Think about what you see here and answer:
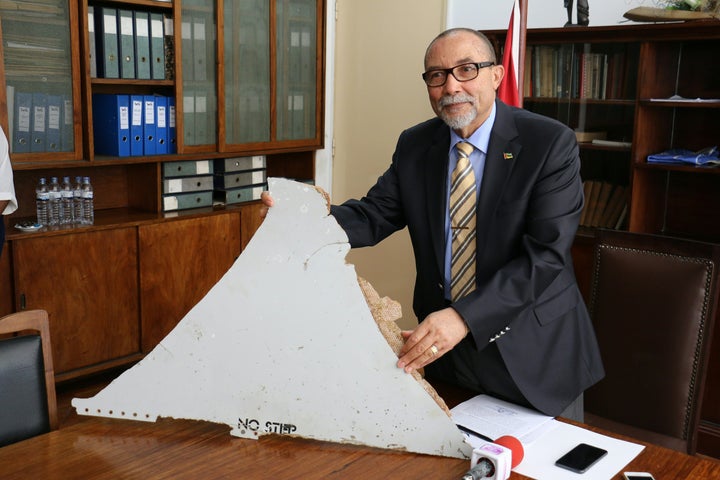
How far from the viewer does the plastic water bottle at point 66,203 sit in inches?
134

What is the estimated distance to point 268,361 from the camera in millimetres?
1542

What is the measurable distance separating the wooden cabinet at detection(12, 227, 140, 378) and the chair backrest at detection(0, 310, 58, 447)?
1.65 metres

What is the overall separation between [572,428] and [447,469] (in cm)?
35

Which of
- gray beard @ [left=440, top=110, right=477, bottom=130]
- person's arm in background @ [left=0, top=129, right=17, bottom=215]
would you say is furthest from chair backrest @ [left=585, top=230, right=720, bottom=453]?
person's arm in background @ [left=0, top=129, right=17, bottom=215]

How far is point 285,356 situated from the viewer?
1536 mm

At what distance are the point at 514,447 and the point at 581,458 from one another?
0.15 m

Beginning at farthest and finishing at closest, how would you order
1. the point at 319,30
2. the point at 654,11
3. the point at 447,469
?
the point at 319,30, the point at 654,11, the point at 447,469

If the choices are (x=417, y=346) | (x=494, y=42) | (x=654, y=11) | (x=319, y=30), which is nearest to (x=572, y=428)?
(x=417, y=346)

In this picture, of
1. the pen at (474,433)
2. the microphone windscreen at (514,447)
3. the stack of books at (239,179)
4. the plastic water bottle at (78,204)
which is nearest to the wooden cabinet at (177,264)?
the stack of books at (239,179)

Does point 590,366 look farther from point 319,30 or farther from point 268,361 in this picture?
point 319,30

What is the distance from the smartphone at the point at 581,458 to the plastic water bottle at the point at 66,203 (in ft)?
8.65

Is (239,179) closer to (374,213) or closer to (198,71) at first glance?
(198,71)

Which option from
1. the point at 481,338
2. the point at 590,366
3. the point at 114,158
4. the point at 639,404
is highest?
the point at 114,158

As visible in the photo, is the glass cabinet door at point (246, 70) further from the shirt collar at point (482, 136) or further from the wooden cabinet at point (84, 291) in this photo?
the shirt collar at point (482, 136)
